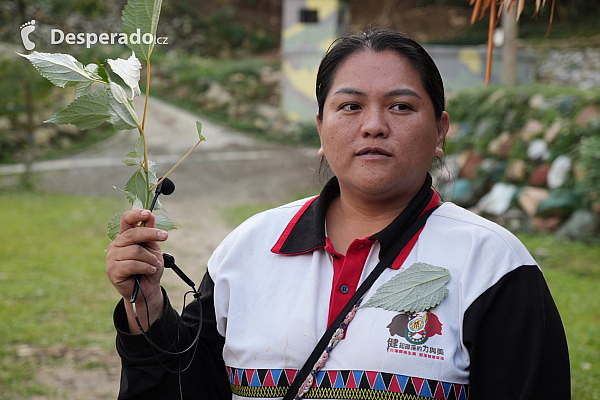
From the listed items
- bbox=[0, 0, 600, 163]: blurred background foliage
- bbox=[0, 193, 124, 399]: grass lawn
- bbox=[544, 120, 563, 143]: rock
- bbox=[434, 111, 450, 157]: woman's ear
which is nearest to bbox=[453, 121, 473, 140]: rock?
bbox=[544, 120, 563, 143]: rock

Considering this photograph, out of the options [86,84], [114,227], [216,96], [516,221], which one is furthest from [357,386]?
[216,96]

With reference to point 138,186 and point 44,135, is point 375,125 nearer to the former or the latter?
point 138,186

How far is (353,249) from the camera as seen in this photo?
5.86 ft

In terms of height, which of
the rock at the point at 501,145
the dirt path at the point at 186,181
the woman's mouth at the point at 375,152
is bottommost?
the dirt path at the point at 186,181

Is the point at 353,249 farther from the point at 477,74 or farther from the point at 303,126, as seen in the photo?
the point at 303,126

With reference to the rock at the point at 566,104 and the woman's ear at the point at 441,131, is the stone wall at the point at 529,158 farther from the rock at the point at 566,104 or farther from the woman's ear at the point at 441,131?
the woman's ear at the point at 441,131

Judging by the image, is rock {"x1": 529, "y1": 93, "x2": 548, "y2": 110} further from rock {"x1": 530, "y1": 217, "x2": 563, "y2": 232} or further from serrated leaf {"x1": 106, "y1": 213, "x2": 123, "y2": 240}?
serrated leaf {"x1": 106, "y1": 213, "x2": 123, "y2": 240}

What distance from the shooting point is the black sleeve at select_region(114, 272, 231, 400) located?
68.4 inches

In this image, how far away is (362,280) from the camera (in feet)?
5.70

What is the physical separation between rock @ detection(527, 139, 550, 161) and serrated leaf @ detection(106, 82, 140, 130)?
6.81 metres

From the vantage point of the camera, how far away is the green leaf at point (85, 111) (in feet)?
5.15

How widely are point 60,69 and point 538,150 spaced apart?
7.06 m

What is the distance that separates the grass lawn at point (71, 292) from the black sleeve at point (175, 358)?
2.39m

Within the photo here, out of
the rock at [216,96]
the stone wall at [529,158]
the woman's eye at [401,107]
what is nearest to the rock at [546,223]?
the stone wall at [529,158]
